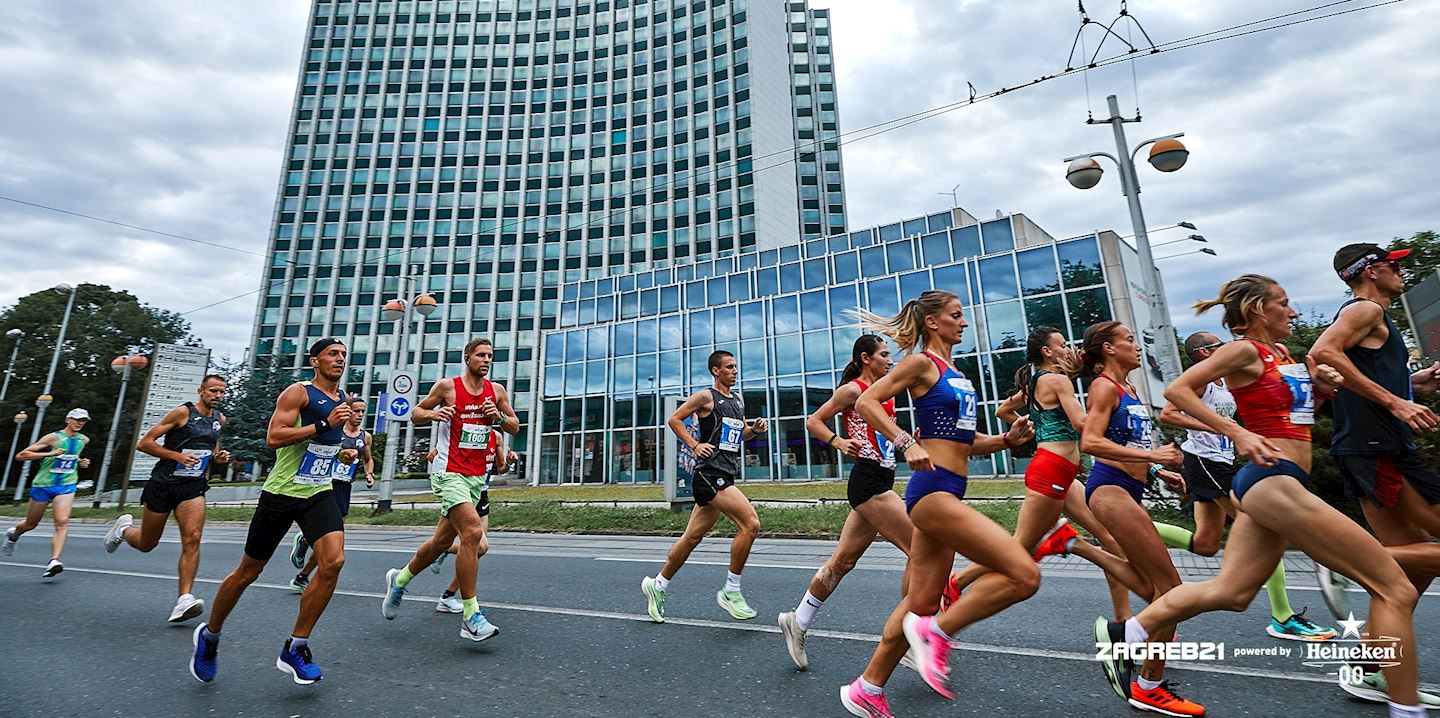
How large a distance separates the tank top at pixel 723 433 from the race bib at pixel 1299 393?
3.43 m

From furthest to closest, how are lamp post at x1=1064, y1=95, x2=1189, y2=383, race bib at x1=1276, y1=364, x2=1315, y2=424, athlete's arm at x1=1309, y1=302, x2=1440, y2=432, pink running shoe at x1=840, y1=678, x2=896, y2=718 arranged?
lamp post at x1=1064, y1=95, x2=1189, y2=383 → athlete's arm at x1=1309, y1=302, x2=1440, y2=432 → race bib at x1=1276, y1=364, x2=1315, y2=424 → pink running shoe at x1=840, y1=678, x2=896, y2=718

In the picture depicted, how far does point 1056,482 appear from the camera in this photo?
3.75 metres

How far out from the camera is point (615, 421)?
37188mm

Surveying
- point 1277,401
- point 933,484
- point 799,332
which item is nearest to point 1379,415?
point 1277,401

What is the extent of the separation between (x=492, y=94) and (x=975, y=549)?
86625mm

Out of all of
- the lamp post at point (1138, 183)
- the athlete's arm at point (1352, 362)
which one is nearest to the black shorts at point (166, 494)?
the athlete's arm at point (1352, 362)

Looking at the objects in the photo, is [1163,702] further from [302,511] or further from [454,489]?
[302,511]

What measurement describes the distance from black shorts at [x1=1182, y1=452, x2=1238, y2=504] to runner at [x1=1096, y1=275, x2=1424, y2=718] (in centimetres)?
128

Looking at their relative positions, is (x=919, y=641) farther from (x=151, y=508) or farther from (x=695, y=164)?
(x=695, y=164)

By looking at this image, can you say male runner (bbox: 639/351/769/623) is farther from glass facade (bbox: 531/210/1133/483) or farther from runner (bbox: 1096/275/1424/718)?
glass facade (bbox: 531/210/1133/483)

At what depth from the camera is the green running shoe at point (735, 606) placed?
4.91 metres

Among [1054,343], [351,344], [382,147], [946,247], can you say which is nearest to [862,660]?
[1054,343]

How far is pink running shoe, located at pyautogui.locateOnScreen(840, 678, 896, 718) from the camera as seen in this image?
2781 millimetres

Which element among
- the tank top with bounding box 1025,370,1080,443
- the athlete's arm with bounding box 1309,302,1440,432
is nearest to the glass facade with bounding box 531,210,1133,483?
the tank top with bounding box 1025,370,1080,443
